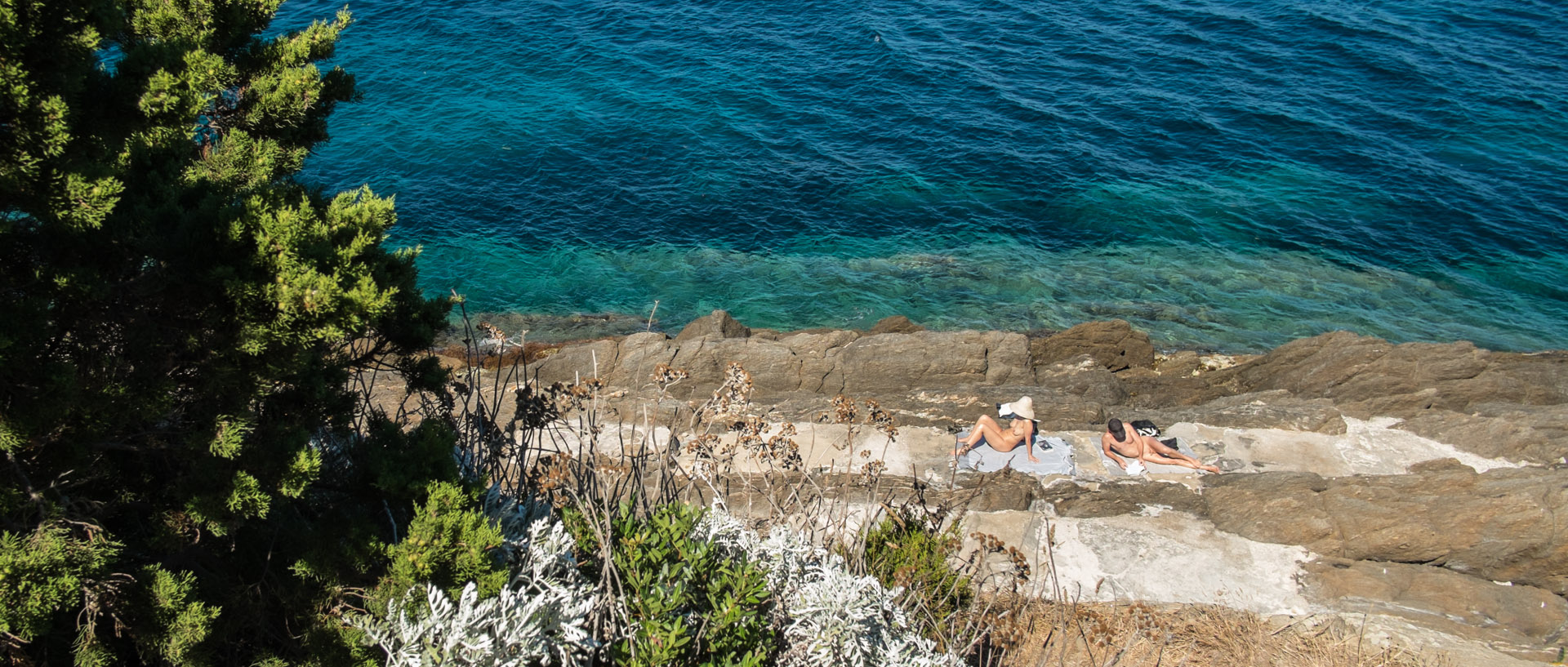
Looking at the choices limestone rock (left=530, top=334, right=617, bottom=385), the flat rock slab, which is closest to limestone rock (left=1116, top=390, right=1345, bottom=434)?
the flat rock slab

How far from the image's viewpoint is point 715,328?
51.5 ft

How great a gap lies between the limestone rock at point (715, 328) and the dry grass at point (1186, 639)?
8.57 meters

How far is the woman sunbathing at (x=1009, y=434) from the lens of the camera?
34.9 feet

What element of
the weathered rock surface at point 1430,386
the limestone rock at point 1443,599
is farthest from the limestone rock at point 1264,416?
the limestone rock at point 1443,599

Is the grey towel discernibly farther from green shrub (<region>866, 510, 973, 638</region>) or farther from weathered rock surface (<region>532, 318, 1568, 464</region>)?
green shrub (<region>866, 510, 973, 638</region>)

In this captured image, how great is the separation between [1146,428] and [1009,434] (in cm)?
182

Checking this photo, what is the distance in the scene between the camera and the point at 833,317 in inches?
784

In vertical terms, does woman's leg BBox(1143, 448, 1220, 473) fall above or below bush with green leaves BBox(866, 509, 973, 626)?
below

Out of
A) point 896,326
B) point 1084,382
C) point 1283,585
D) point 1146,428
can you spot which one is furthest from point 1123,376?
point 1283,585

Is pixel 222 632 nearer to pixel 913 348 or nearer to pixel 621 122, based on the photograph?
pixel 913 348

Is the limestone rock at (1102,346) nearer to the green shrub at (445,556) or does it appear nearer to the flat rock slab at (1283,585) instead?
the flat rock slab at (1283,585)

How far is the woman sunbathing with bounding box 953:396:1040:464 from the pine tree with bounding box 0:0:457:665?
263 inches

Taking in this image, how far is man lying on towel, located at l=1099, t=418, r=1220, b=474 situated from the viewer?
10789 mm

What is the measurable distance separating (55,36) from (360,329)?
1.93 metres
